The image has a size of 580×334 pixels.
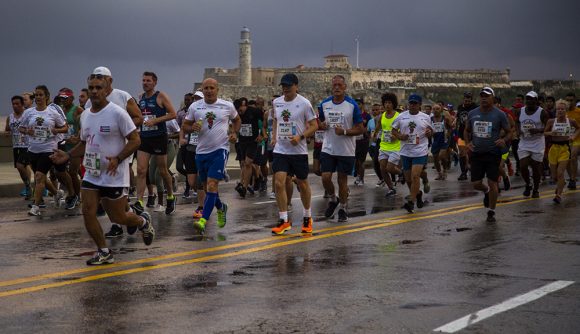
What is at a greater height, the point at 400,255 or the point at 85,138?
the point at 85,138

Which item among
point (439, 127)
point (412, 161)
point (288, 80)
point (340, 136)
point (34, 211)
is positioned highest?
point (288, 80)

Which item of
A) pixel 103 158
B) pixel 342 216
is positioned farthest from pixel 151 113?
pixel 103 158

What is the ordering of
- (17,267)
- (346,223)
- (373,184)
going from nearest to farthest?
(17,267)
(346,223)
(373,184)

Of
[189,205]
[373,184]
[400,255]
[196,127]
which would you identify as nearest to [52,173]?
[189,205]

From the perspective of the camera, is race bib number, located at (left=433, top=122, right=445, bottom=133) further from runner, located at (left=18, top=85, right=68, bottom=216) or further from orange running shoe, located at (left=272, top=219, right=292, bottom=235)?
orange running shoe, located at (left=272, top=219, right=292, bottom=235)

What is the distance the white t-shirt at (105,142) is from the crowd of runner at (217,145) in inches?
0.4

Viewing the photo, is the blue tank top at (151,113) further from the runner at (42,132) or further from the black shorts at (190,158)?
the runner at (42,132)

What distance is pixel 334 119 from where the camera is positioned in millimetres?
14484

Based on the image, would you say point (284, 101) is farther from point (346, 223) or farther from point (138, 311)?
point (138, 311)

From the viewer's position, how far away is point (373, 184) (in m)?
22.8

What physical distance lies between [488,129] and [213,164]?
158 inches

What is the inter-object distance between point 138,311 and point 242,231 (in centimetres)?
547

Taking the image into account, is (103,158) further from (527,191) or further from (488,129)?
(527,191)

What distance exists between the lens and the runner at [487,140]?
14734mm
